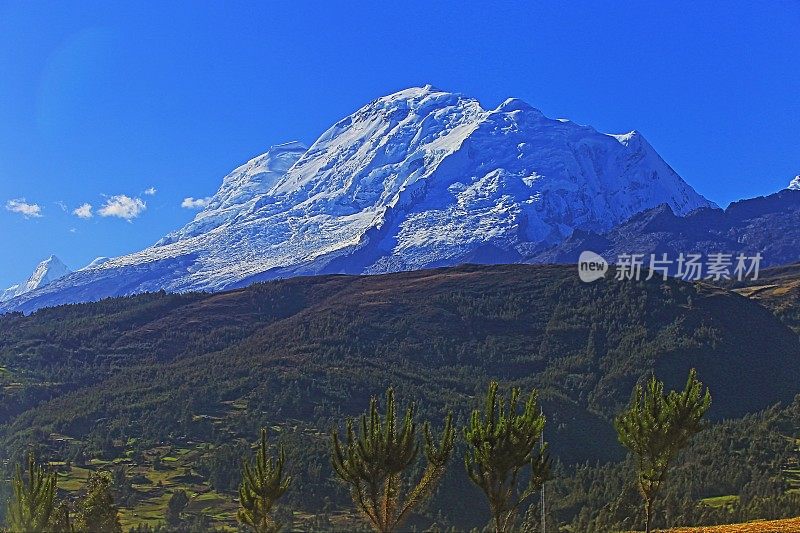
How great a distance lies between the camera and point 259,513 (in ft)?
89.9

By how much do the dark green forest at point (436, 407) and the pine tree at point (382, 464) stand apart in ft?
151

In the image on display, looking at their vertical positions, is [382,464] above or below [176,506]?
above

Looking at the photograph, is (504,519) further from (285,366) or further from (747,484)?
(285,366)

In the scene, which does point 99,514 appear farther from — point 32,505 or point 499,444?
point 499,444

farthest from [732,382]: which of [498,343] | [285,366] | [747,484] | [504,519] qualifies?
[504,519]

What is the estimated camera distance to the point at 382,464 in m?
22.9

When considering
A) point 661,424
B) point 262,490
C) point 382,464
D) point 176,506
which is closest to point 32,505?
point 262,490

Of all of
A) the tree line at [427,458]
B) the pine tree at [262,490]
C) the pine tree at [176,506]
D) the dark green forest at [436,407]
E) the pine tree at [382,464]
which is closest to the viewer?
the pine tree at [382,464]

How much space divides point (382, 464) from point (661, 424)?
A: 1146 cm

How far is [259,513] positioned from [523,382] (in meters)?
148

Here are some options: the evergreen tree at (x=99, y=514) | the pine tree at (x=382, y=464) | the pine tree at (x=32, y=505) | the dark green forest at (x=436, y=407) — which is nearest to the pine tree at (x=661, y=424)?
the pine tree at (x=382, y=464)

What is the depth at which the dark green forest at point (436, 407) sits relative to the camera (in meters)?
103

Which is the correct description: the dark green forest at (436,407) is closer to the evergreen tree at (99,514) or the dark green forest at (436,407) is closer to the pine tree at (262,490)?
the evergreen tree at (99,514)

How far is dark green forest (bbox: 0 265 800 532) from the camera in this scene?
103 m
